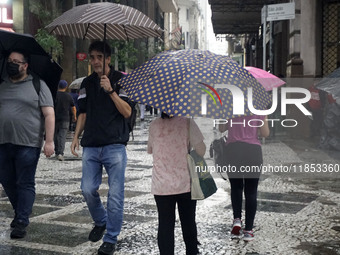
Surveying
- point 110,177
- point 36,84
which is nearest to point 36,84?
point 36,84

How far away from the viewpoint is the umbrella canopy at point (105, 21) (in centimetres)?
559

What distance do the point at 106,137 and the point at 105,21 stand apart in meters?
1.10

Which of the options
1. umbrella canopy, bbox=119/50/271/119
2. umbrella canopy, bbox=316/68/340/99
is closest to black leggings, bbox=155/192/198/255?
umbrella canopy, bbox=119/50/271/119

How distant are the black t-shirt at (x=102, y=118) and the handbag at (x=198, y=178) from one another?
1.13 meters

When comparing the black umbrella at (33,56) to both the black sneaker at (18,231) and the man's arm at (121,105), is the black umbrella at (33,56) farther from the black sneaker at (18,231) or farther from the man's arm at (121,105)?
the black sneaker at (18,231)

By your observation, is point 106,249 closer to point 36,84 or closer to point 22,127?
point 22,127

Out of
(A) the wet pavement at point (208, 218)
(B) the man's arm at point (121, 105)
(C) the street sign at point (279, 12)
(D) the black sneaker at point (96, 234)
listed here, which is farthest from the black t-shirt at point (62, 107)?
(B) the man's arm at point (121, 105)

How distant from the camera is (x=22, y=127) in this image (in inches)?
232

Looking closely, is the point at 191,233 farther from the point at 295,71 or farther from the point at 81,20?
the point at 295,71

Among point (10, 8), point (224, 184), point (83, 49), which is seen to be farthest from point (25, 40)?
point (83, 49)

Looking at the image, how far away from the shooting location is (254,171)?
579 centimetres

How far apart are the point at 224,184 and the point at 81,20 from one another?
4792 mm

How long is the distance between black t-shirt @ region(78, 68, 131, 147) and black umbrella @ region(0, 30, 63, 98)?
992 mm

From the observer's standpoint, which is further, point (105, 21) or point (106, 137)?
point (105, 21)
